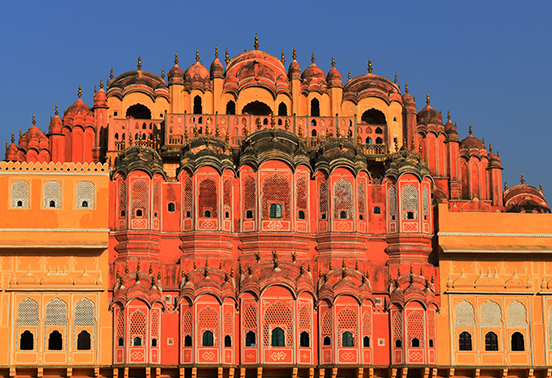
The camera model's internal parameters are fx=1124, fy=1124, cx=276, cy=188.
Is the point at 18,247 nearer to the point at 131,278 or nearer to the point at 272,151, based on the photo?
the point at 131,278

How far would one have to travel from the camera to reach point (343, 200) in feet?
130

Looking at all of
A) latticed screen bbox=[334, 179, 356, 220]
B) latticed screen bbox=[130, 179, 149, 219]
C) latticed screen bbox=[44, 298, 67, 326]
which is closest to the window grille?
latticed screen bbox=[334, 179, 356, 220]

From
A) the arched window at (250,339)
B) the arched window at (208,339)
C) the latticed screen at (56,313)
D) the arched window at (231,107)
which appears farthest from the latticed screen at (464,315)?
the latticed screen at (56,313)

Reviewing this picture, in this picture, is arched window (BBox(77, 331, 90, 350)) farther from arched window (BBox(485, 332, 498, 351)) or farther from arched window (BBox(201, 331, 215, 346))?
arched window (BBox(485, 332, 498, 351))

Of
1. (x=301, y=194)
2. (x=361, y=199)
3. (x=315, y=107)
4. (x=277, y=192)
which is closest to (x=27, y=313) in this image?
(x=277, y=192)

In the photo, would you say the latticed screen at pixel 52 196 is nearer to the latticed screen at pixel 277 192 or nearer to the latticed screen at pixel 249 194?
the latticed screen at pixel 249 194

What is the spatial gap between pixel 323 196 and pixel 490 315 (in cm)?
718

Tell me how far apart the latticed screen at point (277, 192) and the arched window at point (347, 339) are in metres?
4.66

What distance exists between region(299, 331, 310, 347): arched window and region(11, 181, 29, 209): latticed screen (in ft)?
34.4

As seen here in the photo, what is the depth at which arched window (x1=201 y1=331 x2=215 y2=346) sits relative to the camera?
37.5 m

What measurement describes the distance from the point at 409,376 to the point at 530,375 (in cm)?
429

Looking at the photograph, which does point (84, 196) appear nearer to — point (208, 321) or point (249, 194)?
point (249, 194)

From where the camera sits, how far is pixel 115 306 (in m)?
37.7

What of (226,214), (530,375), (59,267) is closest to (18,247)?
(59,267)
